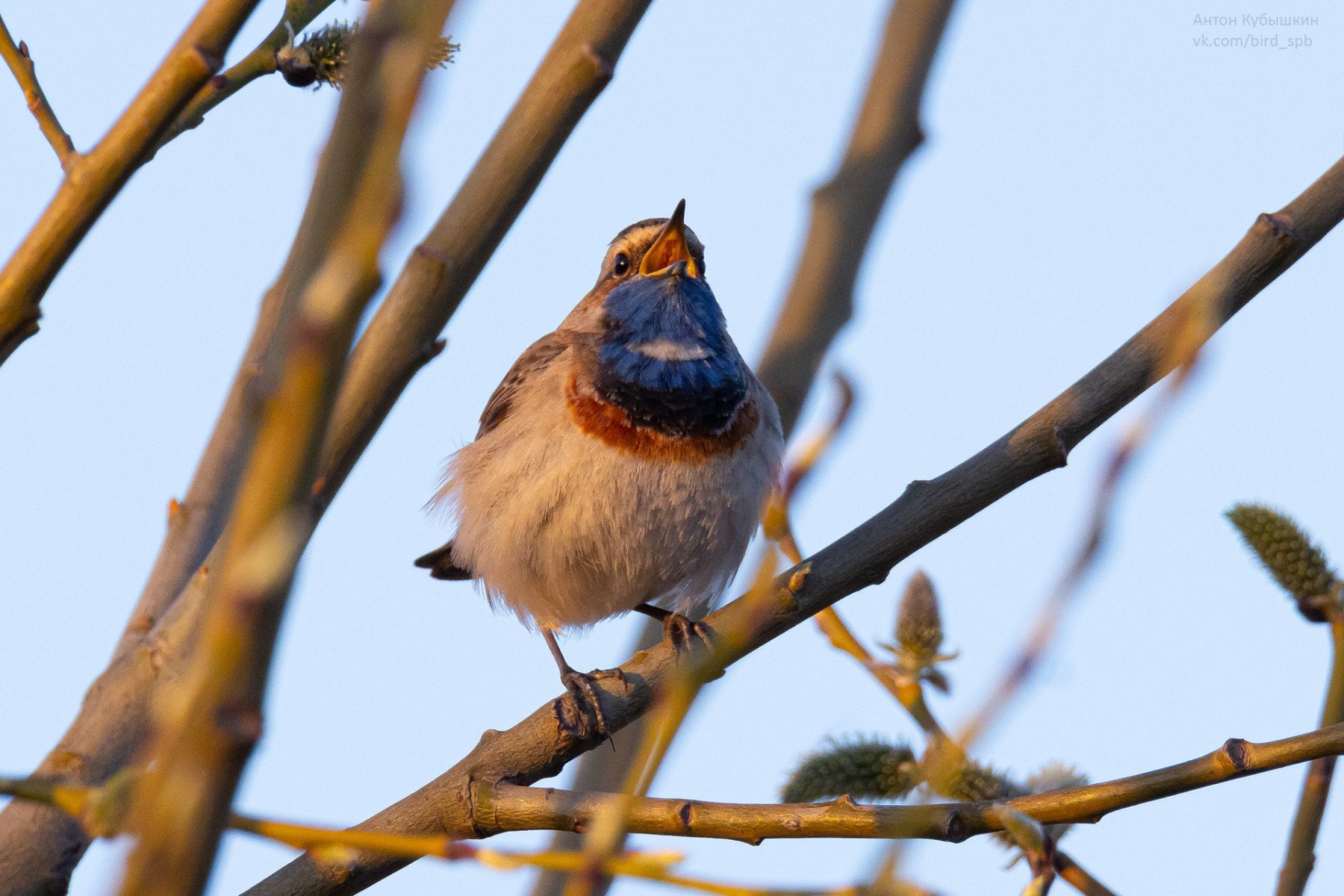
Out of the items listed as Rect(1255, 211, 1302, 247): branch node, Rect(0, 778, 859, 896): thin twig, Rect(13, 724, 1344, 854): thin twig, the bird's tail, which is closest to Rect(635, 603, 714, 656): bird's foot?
the bird's tail

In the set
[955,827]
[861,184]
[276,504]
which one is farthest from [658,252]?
[276,504]

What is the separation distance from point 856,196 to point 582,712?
2609 mm

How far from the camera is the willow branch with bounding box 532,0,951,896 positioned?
5.76 m

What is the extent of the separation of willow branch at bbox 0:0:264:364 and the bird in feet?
11.4

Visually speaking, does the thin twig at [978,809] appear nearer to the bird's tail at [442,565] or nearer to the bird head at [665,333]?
the bird head at [665,333]

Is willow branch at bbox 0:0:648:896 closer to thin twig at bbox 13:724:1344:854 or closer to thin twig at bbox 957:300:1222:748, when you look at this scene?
thin twig at bbox 13:724:1344:854

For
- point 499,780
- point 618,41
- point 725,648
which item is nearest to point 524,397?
point 499,780

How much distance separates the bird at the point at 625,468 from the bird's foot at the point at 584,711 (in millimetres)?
931

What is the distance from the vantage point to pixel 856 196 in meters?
5.79

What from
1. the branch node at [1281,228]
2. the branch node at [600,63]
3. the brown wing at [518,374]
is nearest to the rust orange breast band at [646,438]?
the brown wing at [518,374]

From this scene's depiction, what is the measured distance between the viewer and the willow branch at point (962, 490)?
Answer: 372cm

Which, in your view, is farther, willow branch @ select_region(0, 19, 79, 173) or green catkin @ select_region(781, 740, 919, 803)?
green catkin @ select_region(781, 740, 919, 803)

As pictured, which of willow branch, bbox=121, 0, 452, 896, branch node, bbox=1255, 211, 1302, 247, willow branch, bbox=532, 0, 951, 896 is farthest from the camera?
willow branch, bbox=532, 0, 951, 896

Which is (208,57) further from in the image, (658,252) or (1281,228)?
(658,252)
